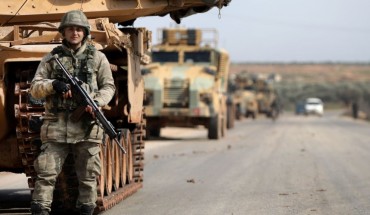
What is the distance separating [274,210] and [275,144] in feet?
54.7

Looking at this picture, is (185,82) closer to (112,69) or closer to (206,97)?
(206,97)

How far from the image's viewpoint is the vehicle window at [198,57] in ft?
98.4

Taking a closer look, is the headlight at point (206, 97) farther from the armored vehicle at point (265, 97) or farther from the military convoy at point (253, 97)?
the armored vehicle at point (265, 97)

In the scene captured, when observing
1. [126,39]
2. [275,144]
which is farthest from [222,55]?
[126,39]

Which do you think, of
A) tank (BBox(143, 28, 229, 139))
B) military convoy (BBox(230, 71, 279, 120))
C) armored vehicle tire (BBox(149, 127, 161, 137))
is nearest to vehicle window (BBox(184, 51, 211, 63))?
tank (BBox(143, 28, 229, 139))

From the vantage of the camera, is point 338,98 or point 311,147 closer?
point 311,147

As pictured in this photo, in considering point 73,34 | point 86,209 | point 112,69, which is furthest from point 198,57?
point 73,34

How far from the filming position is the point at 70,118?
30.5ft

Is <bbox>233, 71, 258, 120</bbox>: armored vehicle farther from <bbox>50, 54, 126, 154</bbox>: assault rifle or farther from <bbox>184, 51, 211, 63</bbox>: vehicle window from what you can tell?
<bbox>50, 54, 126, 154</bbox>: assault rifle

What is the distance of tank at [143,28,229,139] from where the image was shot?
28.7 meters

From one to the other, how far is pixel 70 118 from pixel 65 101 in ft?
0.53

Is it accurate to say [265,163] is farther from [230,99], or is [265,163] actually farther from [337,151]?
[230,99]

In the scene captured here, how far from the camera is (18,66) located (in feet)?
36.2

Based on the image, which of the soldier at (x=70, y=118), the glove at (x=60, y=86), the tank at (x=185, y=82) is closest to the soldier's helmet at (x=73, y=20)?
the soldier at (x=70, y=118)
